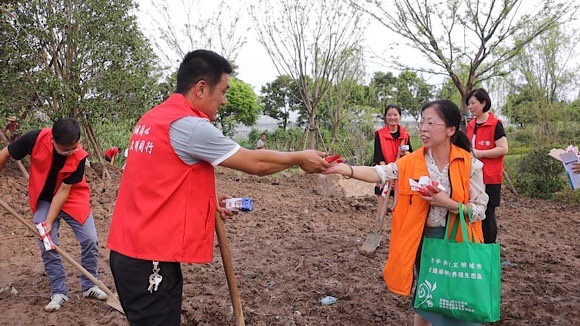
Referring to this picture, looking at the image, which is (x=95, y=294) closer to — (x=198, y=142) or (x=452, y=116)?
(x=198, y=142)

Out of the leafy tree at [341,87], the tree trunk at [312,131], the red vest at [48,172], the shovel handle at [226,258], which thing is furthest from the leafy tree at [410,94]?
the shovel handle at [226,258]

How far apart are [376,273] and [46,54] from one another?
21.4ft

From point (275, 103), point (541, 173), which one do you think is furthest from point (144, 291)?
point (275, 103)

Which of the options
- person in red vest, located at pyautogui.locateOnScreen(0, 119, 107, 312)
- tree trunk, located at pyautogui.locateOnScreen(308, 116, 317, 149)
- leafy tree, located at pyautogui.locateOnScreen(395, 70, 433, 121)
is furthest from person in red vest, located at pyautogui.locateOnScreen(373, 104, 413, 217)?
leafy tree, located at pyautogui.locateOnScreen(395, 70, 433, 121)

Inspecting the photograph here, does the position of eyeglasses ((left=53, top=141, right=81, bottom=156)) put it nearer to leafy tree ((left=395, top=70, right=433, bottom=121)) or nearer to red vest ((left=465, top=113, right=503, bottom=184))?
red vest ((left=465, top=113, right=503, bottom=184))

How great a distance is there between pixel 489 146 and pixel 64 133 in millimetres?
3689

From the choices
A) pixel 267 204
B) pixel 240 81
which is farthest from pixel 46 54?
pixel 240 81

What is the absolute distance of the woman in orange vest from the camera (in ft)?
8.55

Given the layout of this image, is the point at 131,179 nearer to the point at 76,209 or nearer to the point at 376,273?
the point at 76,209

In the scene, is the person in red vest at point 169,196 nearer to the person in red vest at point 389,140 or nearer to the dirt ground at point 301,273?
the dirt ground at point 301,273

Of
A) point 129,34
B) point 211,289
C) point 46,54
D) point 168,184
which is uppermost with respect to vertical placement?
point 129,34

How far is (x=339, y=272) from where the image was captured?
4867mm

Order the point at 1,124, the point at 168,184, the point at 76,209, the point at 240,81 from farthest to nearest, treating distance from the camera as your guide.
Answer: the point at 240,81 < the point at 1,124 < the point at 76,209 < the point at 168,184

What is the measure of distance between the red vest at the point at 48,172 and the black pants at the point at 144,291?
203 centimetres
